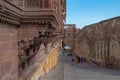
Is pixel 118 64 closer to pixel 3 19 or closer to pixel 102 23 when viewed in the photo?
pixel 102 23

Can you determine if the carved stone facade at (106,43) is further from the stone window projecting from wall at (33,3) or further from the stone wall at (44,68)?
the stone window projecting from wall at (33,3)

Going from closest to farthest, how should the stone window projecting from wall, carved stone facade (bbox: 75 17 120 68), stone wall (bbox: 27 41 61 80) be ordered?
the stone window projecting from wall → stone wall (bbox: 27 41 61 80) → carved stone facade (bbox: 75 17 120 68)

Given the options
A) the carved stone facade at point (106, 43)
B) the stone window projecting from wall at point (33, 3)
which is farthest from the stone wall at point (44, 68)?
the carved stone facade at point (106, 43)

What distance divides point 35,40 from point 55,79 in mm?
13848

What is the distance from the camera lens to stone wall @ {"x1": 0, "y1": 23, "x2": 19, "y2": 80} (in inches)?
130

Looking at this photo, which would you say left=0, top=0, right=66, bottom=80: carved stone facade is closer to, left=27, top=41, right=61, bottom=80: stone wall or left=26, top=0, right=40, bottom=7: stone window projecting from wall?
left=26, top=0, right=40, bottom=7: stone window projecting from wall

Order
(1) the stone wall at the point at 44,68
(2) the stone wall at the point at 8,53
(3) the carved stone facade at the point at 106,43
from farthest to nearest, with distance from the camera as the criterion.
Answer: (3) the carved stone facade at the point at 106,43 → (1) the stone wall at the point at 44,68 → (2) the stone wall at the point at 8,53

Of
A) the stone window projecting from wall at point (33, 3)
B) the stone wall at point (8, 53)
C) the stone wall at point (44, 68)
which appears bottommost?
the stone wall at point (44, 68)

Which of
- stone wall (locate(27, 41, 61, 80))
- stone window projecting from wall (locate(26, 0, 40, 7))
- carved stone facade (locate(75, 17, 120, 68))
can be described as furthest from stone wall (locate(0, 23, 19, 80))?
carved stone facade (locate(75, 17, 120, 68))

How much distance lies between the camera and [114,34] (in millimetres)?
25547

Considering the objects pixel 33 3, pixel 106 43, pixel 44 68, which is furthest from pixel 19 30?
pixel 106 43

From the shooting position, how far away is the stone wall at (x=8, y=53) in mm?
3293

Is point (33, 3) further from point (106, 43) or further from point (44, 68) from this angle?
point (106, 43)

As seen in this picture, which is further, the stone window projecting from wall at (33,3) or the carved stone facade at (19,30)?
the stone window projecting from wall at (33,3)
